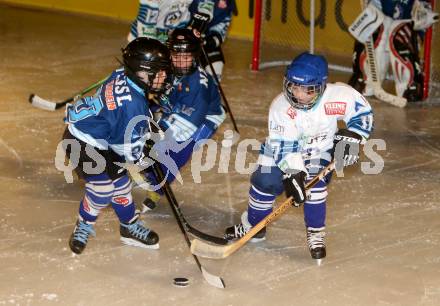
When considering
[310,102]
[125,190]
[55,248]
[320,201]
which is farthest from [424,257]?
[55,248]

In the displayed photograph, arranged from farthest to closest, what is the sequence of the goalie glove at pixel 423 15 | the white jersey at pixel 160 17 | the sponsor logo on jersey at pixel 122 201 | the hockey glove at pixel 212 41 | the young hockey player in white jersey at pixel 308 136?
the goalie glove at pixel 423 15 < the hockey glove at pixel 212 41 < the white jersey at pixel 160 17 < the sponsor logo on jersey at pixel 122 201 < the young hockey player in white jersey at pixel 308 136

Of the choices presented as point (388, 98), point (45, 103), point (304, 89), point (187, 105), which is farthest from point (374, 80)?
point (304, 89)

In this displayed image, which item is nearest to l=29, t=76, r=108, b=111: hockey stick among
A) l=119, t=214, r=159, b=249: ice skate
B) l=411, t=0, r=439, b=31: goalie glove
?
l=119, t=214, r=159, b=249: ice skate

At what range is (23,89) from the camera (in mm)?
6219

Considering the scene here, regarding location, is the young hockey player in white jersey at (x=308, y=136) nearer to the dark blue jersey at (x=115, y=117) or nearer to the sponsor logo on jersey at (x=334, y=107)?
the sponsor logo on jersey at (x=334, y=107)

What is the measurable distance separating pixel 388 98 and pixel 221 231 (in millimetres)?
2617

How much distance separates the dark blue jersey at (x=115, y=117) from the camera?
11.0 feet

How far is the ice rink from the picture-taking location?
3240mm

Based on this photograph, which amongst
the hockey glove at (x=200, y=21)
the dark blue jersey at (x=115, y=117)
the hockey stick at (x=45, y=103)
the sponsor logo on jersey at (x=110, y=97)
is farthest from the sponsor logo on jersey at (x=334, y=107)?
the hockey stick at (x=45, y=103)

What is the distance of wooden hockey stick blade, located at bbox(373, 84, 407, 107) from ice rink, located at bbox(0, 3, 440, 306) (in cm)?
Result: 19

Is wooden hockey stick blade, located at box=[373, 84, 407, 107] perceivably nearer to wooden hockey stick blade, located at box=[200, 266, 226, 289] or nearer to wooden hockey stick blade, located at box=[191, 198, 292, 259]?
wooden hockey stick blade, located at box=[191, 198, 292, 259]

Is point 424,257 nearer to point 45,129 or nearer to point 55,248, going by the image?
point 55,248

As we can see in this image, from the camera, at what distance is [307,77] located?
329 centimetres

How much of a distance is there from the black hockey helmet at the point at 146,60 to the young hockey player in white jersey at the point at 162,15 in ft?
5.86
